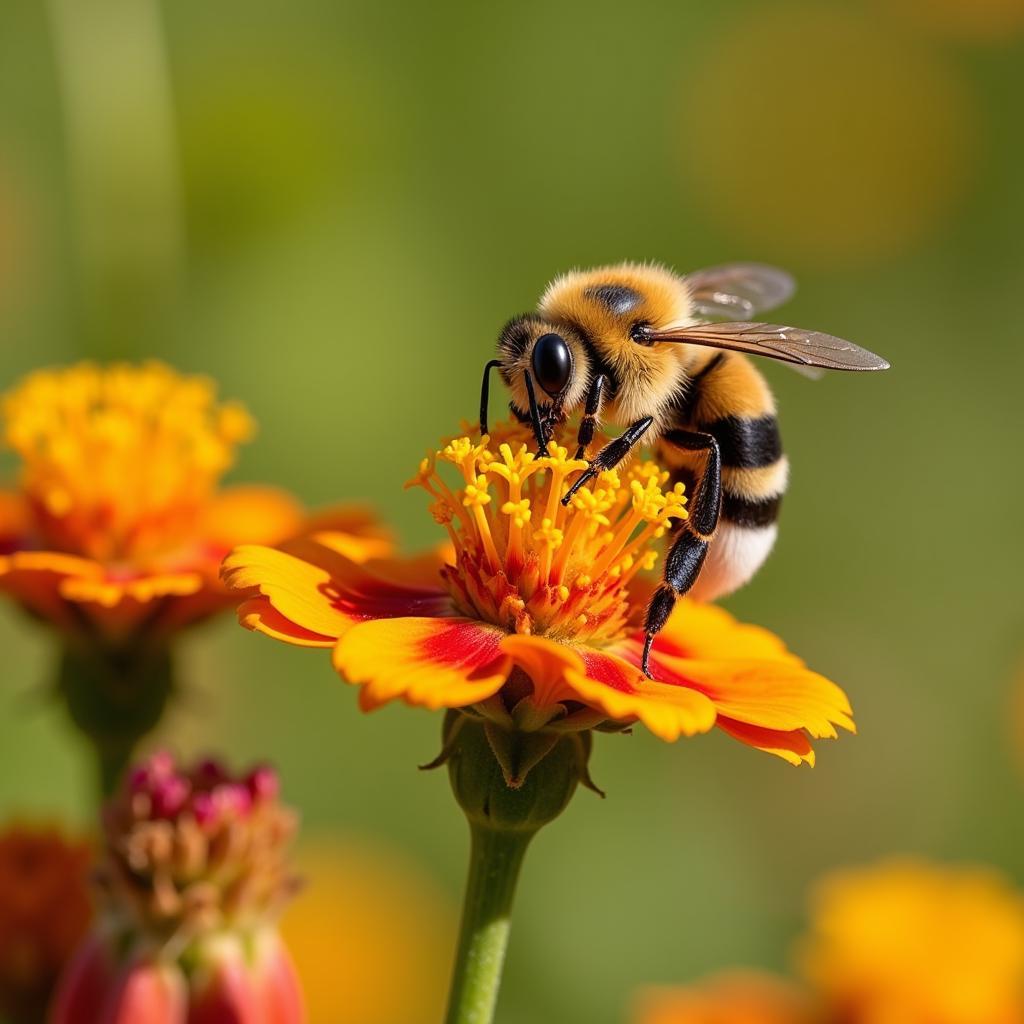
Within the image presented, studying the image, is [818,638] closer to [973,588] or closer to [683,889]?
[973,588]

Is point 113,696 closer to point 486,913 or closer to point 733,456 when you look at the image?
point 486,913

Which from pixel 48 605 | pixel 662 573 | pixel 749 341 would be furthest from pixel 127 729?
pixel 749 341

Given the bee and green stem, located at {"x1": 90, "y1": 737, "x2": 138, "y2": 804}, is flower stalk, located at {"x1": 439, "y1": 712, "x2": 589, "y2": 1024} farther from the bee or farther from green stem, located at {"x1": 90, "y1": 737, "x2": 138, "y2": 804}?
green stem, located at {"x1": 90, "y1": 737, "x2": 138, "y2": 804}

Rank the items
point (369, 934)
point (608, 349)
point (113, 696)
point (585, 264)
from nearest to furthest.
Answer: point (608, 349) < point (113, 696) < point (369, 934) < point (585, 264)

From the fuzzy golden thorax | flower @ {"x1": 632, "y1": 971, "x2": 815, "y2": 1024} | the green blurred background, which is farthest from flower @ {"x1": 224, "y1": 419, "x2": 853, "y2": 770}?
the green blurred background

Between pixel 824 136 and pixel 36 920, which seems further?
pixel 824 136

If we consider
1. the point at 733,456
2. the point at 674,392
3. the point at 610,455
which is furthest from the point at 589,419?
the point at 733,456
